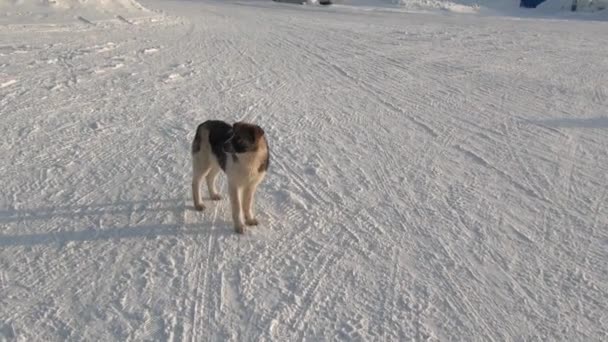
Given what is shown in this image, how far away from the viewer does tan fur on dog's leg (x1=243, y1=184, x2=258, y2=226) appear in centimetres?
499

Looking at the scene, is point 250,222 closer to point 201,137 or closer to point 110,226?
point 201,137

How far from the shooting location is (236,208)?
4973 millimetres

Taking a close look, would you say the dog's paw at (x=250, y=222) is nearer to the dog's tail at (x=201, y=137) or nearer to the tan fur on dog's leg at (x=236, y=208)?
the tan fur on dog's leg at (x=236, y=208)

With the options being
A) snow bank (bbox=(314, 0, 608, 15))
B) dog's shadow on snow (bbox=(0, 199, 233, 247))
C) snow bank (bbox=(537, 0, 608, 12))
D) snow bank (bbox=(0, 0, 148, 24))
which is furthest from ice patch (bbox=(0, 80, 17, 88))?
snow bank (bbox=(537, 0, 608, 12))

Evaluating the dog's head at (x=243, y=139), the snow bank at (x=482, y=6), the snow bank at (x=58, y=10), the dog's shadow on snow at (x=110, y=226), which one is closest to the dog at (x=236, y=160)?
the dog's head at (x=243, y=139)

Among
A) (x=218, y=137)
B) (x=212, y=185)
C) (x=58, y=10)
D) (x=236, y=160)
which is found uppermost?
(x=58, y=10)

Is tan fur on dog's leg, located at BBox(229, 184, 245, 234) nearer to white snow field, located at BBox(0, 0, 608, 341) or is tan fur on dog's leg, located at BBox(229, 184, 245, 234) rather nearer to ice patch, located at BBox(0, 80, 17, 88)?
white snow field, located at BBox(0, 0, 608, 341)

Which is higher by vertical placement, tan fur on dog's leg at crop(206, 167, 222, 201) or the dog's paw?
tan fur on dog's leg at crop(206, 167, 222, 201)

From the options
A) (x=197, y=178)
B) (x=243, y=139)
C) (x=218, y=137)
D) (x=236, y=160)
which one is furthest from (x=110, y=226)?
(x=243, y=139)

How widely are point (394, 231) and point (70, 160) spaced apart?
3.70 meters

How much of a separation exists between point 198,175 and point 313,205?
113 cm

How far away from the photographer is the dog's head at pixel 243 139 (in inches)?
179

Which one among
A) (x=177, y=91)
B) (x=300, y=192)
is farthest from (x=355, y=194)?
(x=177, y=91)

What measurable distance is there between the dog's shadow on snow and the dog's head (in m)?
0.88
